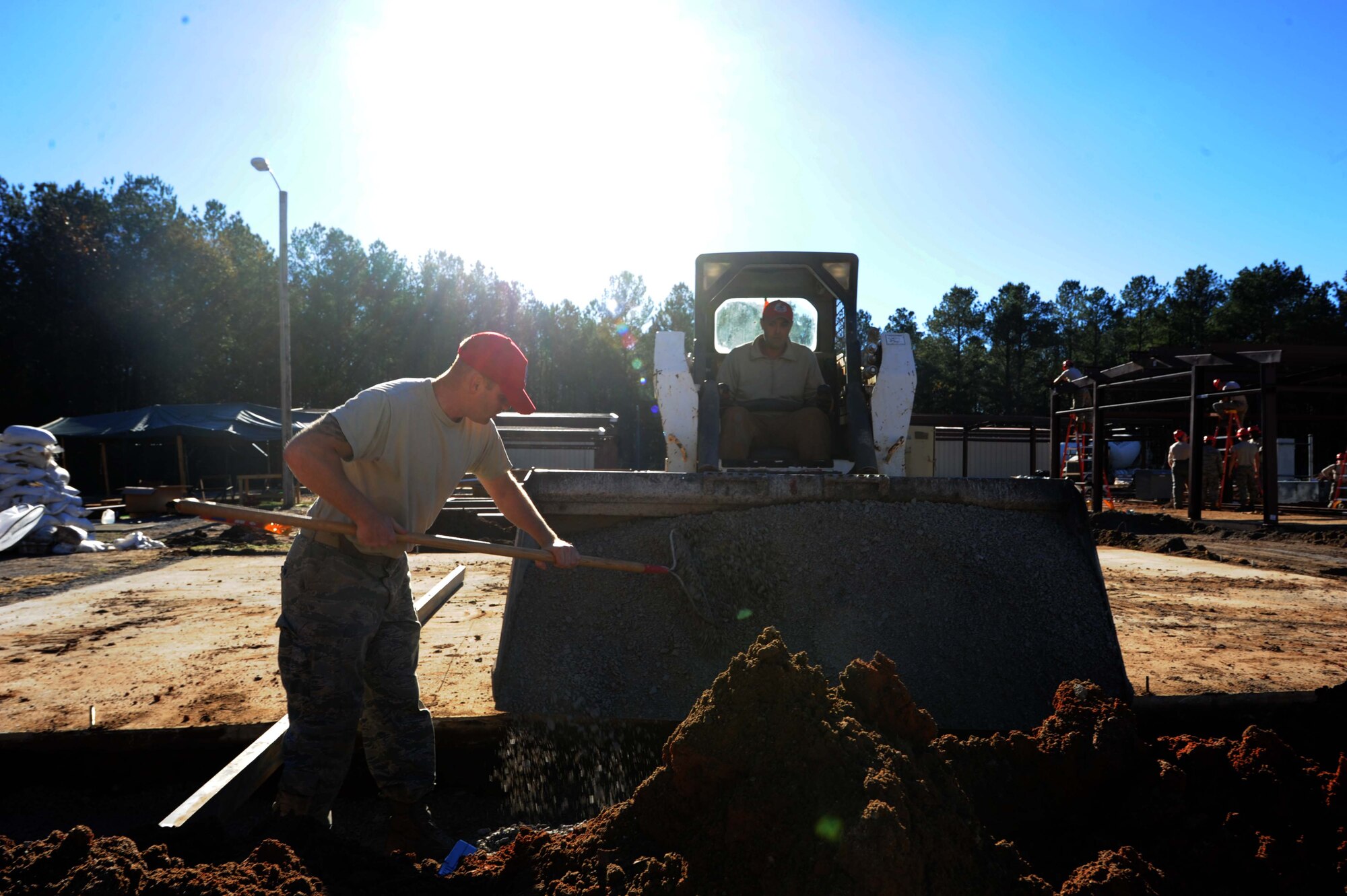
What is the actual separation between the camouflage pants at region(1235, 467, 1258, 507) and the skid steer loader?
44.1ft

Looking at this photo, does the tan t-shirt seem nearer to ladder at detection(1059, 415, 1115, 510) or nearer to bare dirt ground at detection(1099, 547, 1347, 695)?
bare dirt ground at detection(1099, 547, 1347, 695)

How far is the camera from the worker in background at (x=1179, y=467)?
1605 centimetres

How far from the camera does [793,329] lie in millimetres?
6230

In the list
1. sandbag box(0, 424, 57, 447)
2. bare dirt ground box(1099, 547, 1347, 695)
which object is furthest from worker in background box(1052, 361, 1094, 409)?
sandbag box(0, 424, 57, 447)

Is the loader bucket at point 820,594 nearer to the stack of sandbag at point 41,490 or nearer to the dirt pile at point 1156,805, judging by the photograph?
the dirt pile at point 1156,805

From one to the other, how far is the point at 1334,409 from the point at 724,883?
2927cm

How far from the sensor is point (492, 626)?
17.3 feet

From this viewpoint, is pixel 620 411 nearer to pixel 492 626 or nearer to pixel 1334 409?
pixel 1334 409

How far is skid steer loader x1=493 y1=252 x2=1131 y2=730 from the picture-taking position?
321 centimetres

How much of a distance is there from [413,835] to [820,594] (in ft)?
5.99

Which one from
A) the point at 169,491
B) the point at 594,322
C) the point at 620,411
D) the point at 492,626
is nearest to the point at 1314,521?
the point at 492,626

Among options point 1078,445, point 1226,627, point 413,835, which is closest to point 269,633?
point 413,835

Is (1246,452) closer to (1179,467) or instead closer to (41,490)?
(1179,467)

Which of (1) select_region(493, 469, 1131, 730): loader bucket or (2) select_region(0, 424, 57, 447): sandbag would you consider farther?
(2) select_region(0, 424, 57, 447): sandbag
